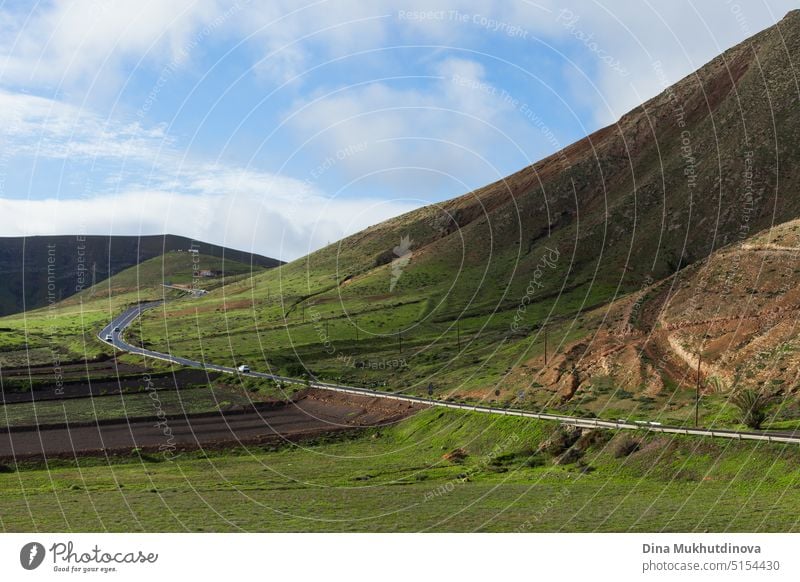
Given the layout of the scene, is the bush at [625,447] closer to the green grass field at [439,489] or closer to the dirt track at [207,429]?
the green grass field at [439,489]

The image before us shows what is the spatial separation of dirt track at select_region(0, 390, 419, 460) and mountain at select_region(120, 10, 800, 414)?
1041 cm

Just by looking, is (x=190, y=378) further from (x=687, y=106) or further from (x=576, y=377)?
(x=687, y=106)

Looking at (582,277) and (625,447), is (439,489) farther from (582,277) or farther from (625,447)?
(582,277)

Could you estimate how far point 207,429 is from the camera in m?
76.7

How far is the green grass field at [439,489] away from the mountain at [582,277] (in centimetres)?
1436

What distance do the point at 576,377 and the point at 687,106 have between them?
361ft

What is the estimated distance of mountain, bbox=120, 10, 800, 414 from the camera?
79.2 m

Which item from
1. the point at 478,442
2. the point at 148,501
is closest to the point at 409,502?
the point at 148,501

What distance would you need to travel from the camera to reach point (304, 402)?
298 ft

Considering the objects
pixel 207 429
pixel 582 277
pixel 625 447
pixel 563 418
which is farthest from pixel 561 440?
pixel 582 277

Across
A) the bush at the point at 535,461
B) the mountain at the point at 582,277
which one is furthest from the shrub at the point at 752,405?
the bush at the point at 535,461

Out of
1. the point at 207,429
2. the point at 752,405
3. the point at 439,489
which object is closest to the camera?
the point at 439,489

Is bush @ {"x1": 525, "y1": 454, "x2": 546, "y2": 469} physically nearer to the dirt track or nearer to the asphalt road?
the asphalt road

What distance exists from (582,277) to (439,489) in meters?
101
